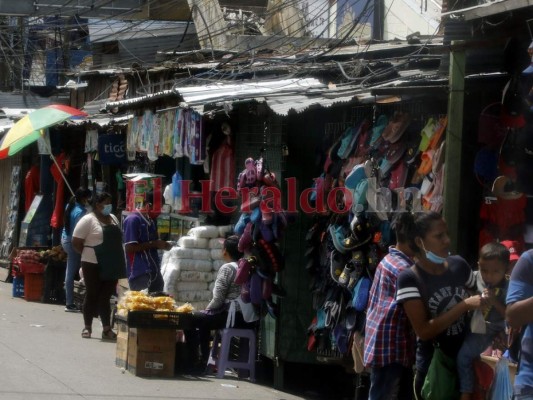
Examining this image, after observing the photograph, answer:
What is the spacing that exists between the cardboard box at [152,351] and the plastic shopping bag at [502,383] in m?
4.86

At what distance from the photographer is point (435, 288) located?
6.22 m

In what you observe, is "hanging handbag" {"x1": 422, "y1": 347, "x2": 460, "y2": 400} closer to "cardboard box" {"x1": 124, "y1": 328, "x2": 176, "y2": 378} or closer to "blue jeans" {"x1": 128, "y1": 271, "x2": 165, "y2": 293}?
"cardboard box" {"x1": 124, "y1": 328, "x2": 176, "y2": 378}

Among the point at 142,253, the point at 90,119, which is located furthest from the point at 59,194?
the point at 142,253

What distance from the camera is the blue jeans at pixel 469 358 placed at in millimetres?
6270

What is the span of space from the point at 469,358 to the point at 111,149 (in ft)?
34.2

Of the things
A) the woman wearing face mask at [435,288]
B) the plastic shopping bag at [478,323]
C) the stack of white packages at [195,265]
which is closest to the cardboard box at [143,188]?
the stack of white packages at [195,265]

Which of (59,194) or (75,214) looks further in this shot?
(59,194)

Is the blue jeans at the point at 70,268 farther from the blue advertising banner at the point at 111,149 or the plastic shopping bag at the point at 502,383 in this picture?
the plastic shopping bag at the point at 502,383

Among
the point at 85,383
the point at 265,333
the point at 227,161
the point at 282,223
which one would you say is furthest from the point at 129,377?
the point at 227,161

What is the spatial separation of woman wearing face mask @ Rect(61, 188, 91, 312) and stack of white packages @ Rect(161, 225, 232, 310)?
144 inches

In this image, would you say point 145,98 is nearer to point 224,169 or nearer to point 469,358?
point 224,169

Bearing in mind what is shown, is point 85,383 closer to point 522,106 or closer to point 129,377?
point 129,377

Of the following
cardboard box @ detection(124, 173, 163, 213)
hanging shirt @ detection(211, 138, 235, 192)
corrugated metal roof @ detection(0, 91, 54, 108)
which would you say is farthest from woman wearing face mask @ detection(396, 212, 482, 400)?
corrugated metal roof @ detection(0, 91, 54, 108)

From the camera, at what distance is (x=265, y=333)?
10602 millimetres
